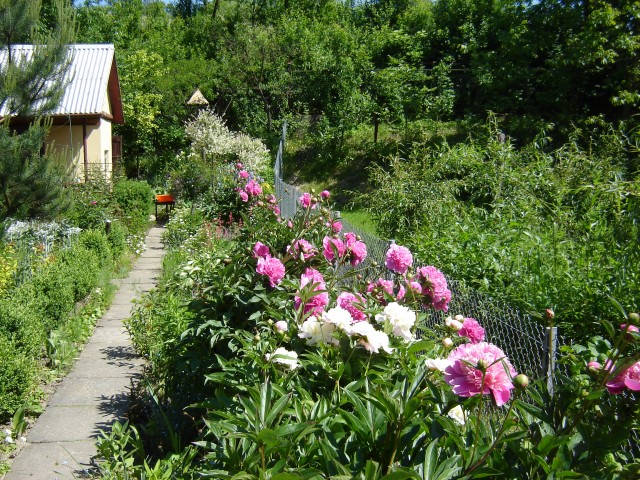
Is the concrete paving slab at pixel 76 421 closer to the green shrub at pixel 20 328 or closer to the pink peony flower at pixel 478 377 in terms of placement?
the green shrub at pixel 20 328

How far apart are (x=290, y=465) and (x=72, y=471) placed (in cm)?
237

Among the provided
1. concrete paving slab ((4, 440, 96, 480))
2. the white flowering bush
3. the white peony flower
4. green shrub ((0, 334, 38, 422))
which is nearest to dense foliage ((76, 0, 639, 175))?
the white flowering bush

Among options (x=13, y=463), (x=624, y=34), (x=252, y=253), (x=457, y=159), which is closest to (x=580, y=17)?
(x=624, y=34)

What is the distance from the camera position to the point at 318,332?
2.26 metres

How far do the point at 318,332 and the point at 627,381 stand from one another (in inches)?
41.2

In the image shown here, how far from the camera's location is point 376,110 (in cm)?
1970

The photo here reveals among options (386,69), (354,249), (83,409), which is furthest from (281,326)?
(386,69)

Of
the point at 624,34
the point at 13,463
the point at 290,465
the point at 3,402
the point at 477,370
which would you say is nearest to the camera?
the point at 477,370

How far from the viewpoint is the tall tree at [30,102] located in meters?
7.01

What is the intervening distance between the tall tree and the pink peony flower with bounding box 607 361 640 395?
6801 mm

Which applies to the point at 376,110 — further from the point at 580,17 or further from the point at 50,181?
the point at 50,181

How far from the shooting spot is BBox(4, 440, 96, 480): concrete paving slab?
3643 millimetres

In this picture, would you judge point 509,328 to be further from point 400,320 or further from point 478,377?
point 478,377

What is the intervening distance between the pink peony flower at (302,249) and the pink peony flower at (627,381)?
1923mm
